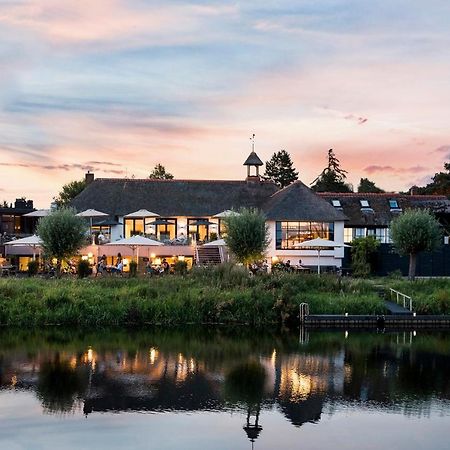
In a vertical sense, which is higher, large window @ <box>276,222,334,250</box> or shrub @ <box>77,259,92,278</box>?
large window @ <box>276,222,334,250</box>

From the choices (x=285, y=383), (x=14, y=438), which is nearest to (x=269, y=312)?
(x=285, y=383)

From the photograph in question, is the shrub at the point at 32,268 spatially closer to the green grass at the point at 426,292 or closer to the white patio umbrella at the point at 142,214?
the white patio umbrella at the point at 142,214

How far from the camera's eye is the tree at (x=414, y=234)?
116 feet

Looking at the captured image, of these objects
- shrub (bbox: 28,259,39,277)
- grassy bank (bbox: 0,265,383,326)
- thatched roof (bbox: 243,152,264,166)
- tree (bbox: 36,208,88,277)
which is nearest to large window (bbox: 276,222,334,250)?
thatched roof (bbox: 243,152,264,166)

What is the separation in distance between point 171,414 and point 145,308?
13.5 metres

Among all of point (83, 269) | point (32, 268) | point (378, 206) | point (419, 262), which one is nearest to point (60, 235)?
point (83, 269)

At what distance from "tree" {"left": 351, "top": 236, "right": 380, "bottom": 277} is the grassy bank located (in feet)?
22.7

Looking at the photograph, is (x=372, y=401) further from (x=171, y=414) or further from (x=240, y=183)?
(x=240, y=183)

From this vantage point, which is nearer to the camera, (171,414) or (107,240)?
(171,414)

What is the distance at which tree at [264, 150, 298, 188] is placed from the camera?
82875mm

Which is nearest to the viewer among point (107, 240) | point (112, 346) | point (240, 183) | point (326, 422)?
point (326, 422)

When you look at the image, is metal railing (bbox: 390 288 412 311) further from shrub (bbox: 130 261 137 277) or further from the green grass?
shrub (bbox: 130 261 137 277)

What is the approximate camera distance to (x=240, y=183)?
4738 centimetres

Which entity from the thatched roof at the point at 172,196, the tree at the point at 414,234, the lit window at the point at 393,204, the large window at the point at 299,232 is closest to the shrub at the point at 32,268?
the thatched roof at the point at 172,196
